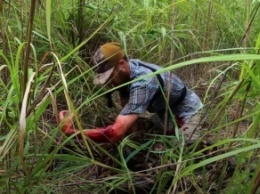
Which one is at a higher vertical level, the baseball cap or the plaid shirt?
the baseball cap

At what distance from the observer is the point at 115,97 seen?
2.12 metres

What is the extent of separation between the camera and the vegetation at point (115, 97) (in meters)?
1.05

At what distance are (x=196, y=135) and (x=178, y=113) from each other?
0.28m

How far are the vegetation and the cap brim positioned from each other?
0.18 feet

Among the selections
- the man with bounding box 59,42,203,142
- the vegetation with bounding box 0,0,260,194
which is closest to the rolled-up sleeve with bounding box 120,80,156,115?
the man with bounding box 59,42,203,142

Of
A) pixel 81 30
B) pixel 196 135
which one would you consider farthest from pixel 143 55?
pixel 196 135

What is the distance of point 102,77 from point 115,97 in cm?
41

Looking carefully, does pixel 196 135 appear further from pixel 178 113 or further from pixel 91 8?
pixel 91 8

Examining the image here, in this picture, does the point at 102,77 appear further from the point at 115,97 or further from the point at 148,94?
the point at 115,97

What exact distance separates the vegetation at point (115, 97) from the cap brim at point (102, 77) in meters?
0.05

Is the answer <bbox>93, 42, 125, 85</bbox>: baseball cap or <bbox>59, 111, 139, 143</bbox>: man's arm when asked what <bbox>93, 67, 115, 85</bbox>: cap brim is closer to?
<bbox>93, 42, 125, 85</bbox>: baseball cap

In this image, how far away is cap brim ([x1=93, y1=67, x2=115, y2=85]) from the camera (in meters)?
1.70

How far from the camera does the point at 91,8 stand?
2203 millimetres

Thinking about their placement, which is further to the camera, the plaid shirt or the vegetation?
the plaid shirt
